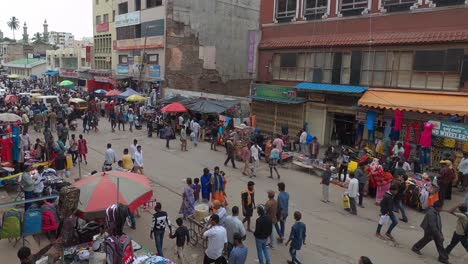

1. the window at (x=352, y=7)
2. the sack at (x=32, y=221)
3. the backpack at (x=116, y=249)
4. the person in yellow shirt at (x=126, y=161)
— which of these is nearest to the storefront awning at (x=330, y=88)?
the window at (x=352, y=7)

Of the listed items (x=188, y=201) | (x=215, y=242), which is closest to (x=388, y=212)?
(x=215, y=242)

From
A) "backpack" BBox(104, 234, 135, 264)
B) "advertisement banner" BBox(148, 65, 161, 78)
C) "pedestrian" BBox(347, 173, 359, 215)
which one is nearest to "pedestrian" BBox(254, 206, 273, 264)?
"backpack" BBox(104, 234, 135, 264)

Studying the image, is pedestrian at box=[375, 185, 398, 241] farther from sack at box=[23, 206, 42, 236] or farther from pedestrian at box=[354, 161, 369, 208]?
sack at box=[23, 206, 42, 236]

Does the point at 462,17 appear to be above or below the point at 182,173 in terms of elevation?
above

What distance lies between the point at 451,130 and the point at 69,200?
14048 mm

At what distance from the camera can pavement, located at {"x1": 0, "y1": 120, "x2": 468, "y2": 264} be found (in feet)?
30.3

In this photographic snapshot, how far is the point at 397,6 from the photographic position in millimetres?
18672

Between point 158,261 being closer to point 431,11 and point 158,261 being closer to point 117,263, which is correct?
point 117,263

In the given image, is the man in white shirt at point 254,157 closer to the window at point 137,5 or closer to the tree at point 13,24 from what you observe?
the window at point 137,5

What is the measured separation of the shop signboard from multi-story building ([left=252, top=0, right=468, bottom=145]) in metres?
0.53

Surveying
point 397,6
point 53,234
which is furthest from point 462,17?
point 53,234

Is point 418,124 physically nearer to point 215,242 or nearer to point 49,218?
point 215,242

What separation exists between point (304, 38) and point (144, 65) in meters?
19.4

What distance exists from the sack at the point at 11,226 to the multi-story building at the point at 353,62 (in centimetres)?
1499
